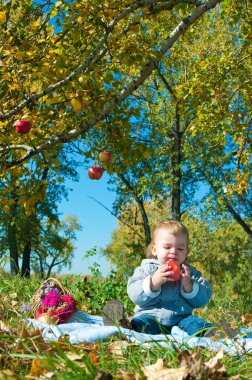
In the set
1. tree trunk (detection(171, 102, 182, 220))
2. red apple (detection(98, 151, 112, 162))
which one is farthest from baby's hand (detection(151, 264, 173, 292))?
tree trunk (detection(171, 102, 182, 220))

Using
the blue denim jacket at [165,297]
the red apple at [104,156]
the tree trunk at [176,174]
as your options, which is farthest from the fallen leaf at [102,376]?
the tree trunk at [176,174]

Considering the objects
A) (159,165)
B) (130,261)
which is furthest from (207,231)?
(130,261)

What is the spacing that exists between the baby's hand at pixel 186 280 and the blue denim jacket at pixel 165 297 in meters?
0.05

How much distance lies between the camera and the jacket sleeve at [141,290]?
16.3 feet

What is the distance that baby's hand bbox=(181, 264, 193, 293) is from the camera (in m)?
4.98

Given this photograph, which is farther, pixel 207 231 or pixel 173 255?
pixel 207 231

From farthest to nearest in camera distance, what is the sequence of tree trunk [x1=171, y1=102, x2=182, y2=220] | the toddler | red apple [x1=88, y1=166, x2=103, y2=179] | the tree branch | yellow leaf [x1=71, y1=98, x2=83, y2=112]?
tree trunk [x1=171, y1=102, x2=182, y2=220], red apple [x1=88, y1=166, x2=103, y2=179], the tree branch, yellow leaf [x1=71, y1=98, x2=83, y2=112], the toddler

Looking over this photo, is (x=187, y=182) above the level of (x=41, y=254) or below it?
above

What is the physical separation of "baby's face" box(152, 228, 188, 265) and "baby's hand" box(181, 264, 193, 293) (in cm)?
16

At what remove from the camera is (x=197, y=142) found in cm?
2144

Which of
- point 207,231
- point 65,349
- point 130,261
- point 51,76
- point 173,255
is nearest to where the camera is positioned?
point 65,349

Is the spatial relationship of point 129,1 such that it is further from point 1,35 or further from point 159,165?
point 159,165

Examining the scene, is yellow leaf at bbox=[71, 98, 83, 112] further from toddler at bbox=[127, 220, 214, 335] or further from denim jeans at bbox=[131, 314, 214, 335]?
denim jeans at bbox=[131, 314, 214, 335]

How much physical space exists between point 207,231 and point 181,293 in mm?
18357
